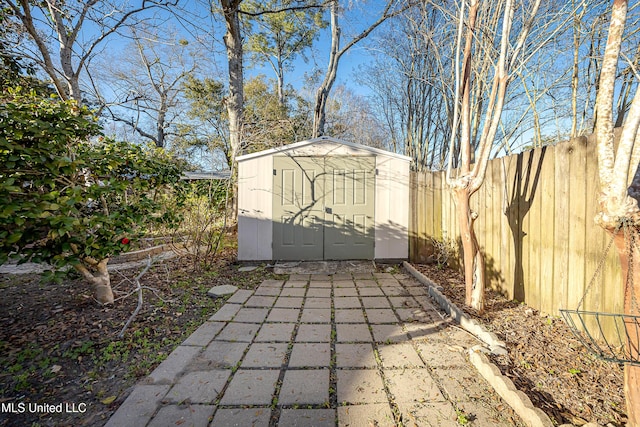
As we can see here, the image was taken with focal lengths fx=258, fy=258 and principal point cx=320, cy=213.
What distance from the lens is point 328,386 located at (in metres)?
1.67

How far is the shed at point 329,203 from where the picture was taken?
4781 millimetres

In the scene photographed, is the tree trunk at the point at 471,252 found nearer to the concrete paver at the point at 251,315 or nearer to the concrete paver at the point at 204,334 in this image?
the concrete paver at the point at 251,315

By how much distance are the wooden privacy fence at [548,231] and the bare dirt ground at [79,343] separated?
338cm

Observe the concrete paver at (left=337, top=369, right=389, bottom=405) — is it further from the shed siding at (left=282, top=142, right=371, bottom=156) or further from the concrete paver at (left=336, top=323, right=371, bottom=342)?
the shed siding at (left=282, top=142, right=371, bottom=156)

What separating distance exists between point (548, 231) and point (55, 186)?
4.34 meters

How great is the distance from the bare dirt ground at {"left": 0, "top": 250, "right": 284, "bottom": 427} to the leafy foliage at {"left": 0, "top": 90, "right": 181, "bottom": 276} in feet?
2.03

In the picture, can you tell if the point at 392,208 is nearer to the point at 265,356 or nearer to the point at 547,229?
the point at 547,229

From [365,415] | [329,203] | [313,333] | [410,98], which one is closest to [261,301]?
[313,333]

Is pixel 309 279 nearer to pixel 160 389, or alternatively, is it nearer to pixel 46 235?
pixel 160 389

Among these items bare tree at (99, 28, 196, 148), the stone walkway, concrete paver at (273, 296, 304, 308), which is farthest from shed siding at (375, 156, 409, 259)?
bare tree at (99, 28, 196, 148)

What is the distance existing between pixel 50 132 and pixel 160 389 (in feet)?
6.77

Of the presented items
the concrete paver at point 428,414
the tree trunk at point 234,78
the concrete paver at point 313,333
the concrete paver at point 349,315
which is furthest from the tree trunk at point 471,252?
the tree trunk at point 234,78

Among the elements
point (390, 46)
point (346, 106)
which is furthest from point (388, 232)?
point (346, 106)

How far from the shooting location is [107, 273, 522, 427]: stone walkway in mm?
1437
